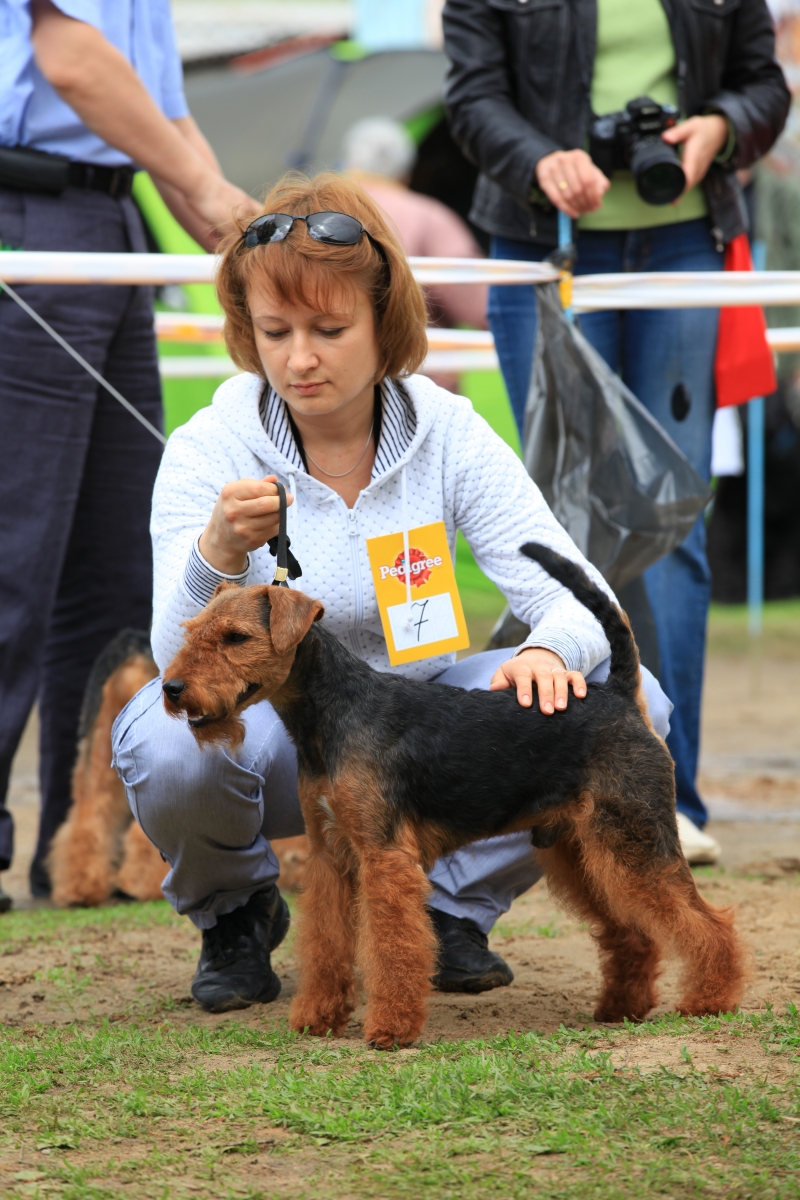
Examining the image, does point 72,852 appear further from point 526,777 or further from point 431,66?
point 431,66

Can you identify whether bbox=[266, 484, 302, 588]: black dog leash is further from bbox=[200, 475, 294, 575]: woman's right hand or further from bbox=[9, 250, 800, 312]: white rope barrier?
bbox=[9, 250, 800, 312]: white rope barrier

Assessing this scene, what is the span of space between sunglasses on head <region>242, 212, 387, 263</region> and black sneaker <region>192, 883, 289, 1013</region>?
1.51 metres

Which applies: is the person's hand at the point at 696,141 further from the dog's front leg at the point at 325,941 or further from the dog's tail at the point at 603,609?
the dog's front leg at the point at 325,941

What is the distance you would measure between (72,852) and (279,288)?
7.38 ft

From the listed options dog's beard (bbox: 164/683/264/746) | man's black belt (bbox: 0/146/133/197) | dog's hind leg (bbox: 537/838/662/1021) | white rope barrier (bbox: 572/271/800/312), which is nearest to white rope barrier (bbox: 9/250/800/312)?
white rope barrier (bbox: 572/271/800/312)

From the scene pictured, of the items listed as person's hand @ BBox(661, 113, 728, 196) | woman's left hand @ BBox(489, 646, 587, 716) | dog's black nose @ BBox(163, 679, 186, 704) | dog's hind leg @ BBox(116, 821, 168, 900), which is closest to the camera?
dog's black nose @ BBox(163, 679, 186, 704)

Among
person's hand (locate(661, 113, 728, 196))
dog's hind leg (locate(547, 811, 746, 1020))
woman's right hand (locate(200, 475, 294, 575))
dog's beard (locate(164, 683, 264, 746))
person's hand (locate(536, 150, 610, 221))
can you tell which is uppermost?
person's hand (locate(661, 113, 728, 196))

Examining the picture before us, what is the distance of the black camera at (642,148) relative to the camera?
386 centimetres

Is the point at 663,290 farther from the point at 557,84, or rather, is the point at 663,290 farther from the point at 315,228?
the point at 315,228

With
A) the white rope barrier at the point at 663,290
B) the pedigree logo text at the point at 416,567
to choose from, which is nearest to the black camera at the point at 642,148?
the white rope barrier at the point at 663,290

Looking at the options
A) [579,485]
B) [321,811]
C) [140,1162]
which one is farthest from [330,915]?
[579,485]

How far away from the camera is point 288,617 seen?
8.02 ft

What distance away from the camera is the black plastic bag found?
3.80 metres

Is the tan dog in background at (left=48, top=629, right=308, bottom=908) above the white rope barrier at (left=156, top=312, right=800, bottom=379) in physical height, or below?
below
